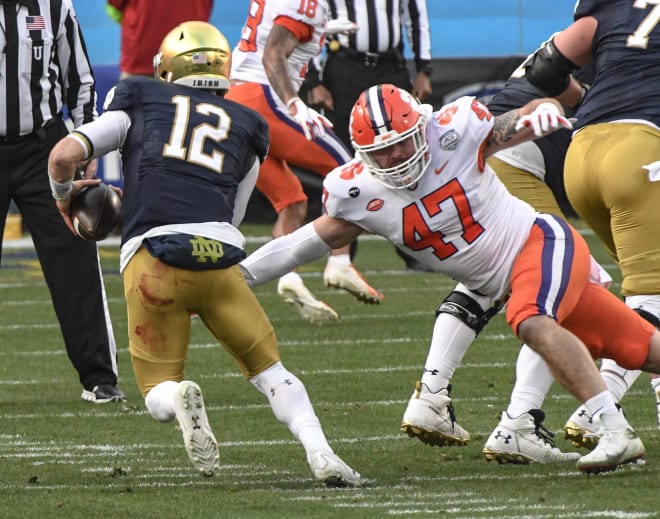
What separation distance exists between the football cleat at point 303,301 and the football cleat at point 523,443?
3.53 meters

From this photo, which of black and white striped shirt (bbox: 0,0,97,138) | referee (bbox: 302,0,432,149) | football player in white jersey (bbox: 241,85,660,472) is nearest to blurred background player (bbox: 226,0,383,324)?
referee (bbox: 302,0,432,149)

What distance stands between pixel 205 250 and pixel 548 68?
1.54 meters

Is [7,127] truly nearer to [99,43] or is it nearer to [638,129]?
[638,129]

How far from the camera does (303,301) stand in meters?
8.89

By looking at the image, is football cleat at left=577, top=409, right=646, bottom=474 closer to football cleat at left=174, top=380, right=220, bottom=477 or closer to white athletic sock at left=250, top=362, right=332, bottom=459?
white athletic sock at left=250, top=362, right=332, bottom=459

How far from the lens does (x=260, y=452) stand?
5664 mm

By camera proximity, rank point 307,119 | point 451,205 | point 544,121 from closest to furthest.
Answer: point 544,121, point 451,205, point 307,119

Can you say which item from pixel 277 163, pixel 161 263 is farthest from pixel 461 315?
pixel 277 163

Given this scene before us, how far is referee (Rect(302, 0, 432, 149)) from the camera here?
1062 cm

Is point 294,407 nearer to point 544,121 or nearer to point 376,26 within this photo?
point 544,121

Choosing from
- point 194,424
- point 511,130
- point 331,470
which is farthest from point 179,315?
point 511,130

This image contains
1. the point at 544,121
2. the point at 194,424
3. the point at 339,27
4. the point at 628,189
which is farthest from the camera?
the point at 339,27

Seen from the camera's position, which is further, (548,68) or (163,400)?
(548,68)

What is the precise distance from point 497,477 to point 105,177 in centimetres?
914
